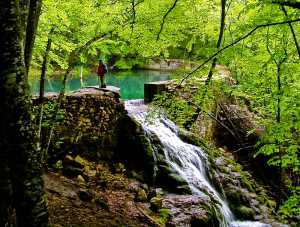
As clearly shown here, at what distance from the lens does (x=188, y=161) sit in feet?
39.7

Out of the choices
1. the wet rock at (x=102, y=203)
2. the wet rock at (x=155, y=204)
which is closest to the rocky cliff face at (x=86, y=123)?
the wet rock at (x=102, y=203)

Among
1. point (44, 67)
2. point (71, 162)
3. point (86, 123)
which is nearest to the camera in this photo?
point (44, 67)

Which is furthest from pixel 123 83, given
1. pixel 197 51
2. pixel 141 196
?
pixel 141 196

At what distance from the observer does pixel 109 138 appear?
1125 centimetres

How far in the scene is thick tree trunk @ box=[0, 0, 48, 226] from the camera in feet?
12.0

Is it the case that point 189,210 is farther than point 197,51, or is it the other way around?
point 197,51

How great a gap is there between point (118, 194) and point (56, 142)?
212 cm

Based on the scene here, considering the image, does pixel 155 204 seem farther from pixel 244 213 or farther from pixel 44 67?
pixel 44 67

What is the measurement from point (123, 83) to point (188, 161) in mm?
23194

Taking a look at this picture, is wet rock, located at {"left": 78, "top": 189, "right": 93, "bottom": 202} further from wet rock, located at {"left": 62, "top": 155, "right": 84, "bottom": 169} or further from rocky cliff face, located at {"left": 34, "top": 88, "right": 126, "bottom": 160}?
rocky cliff face, located at {"left": 34, "top": 88, "right": 126, "bottom": 160}

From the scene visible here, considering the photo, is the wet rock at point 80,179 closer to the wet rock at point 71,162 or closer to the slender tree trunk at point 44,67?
the wet rock at point 71,162

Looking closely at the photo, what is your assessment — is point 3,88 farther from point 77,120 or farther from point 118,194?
point 77,120

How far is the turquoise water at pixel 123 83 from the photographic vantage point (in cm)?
2738

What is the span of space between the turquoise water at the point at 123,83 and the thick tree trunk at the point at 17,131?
2135cm
